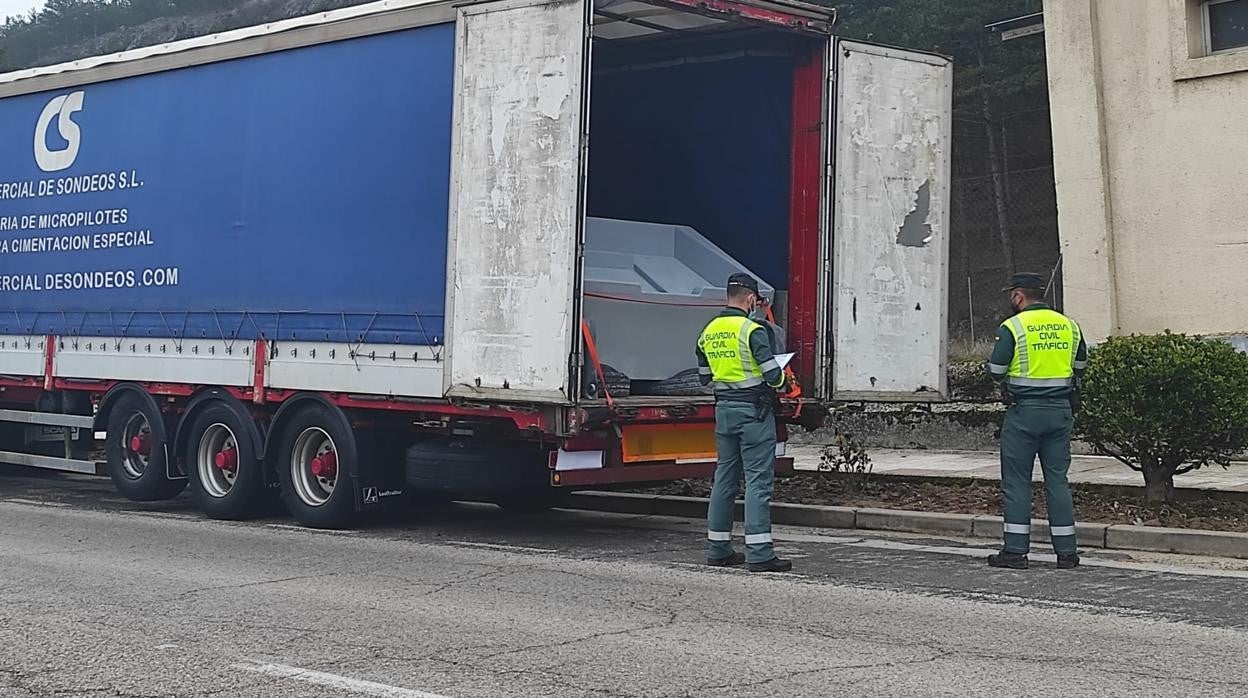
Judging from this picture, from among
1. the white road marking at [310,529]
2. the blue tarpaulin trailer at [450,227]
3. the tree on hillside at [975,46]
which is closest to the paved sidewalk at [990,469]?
the blue tarpaulin trailer at [450,227]

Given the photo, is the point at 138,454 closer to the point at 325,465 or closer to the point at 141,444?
the point at 141,444

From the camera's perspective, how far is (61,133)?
1310 cm

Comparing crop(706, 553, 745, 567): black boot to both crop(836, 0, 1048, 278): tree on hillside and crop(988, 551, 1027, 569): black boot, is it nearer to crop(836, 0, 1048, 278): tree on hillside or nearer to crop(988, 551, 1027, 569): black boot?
crop(988, 551, 1027, 569): black boot

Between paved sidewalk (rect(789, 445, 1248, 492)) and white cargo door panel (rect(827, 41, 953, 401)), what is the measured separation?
1861 mm

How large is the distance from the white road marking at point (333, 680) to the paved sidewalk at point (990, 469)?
280 inches

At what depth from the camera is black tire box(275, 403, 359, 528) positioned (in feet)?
35.4

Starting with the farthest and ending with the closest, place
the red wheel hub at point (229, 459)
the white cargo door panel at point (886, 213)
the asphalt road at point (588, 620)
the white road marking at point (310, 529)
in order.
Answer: the red wheel hub at point (229, 459) < the white road marking at point (310, 529) < the white cargo door panel at point (886, 213) < the asphalt road at point (588, 620)

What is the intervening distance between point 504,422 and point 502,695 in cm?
441

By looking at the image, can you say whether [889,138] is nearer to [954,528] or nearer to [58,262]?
[954,528]

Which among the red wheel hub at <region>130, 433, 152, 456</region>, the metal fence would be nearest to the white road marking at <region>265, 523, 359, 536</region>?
the red wheel hub at <region>130, 433, 152, 456</region>

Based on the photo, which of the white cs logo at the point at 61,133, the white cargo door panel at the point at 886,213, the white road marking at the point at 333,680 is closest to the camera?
the white road marking at the point at 333,680

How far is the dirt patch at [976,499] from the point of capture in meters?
10.1

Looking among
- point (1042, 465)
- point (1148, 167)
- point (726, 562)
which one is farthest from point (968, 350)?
point (726, 562)

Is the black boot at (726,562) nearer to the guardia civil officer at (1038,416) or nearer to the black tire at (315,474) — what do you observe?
the guardia civil officer at (1038,416)
